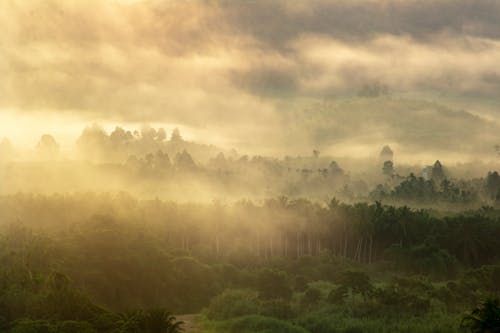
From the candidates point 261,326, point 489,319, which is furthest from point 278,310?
point 489,319

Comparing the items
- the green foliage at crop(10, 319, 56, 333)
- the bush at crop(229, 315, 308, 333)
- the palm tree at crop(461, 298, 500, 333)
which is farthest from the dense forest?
the palm tree at crop(461, 298, 500, 333)

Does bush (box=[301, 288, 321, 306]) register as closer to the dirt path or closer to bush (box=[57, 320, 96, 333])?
the dirt path

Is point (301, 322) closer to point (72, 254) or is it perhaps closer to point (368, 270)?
point (72, 254)

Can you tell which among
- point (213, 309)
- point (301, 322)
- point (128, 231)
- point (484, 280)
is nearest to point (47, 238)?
point (128, 231)

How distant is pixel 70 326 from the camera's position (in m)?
75.6

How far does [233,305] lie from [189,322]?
899 cm

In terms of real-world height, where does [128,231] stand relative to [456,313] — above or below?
above

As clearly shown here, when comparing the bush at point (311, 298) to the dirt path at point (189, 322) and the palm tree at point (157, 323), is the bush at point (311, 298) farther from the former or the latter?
the palm tree at point (157, 323)

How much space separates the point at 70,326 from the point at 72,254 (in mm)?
58151

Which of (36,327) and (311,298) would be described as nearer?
(36,327)

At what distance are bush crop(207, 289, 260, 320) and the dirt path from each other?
308cm

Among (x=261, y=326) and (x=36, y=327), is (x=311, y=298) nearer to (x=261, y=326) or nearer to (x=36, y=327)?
(x=261, y=326)

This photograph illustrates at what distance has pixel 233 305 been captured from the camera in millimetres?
129000

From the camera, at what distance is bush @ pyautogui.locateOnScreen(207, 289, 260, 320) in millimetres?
124500
